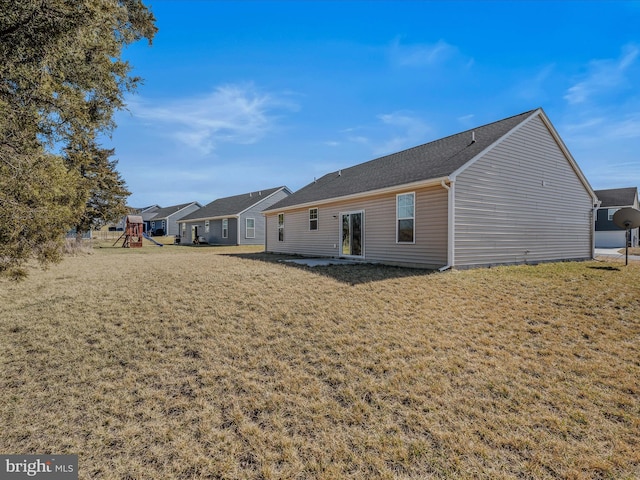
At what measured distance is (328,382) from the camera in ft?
13.0

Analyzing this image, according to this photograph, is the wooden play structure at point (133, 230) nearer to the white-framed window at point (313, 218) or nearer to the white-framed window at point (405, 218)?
the white-framed window at point (313, 218)

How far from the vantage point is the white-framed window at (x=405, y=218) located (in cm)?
1079

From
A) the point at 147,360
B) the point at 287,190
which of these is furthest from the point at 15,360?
the point at 287,190

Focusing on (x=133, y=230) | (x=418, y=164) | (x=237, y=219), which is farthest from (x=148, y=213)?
(x=418, y=164)

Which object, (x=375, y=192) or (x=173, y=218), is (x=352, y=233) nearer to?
(x=375, y=192)

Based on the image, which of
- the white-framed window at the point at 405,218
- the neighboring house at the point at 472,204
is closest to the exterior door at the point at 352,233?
the neighboring house at the point at 472,204

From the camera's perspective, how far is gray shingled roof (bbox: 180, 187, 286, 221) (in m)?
28.8

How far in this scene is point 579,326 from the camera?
5.41m

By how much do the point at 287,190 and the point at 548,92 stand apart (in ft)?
72.6

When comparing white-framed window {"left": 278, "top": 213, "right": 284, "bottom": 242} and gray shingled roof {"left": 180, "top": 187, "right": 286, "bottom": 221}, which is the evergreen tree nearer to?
white-framed window {"left": 278, "top": 213, "right": 284, "bottom": 242}

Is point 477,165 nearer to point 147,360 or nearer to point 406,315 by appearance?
point 406,315

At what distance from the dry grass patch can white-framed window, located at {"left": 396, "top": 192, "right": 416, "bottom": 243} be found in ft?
12.2

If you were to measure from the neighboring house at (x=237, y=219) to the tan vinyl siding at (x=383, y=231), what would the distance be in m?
10.8

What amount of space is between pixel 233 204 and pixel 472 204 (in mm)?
25531
